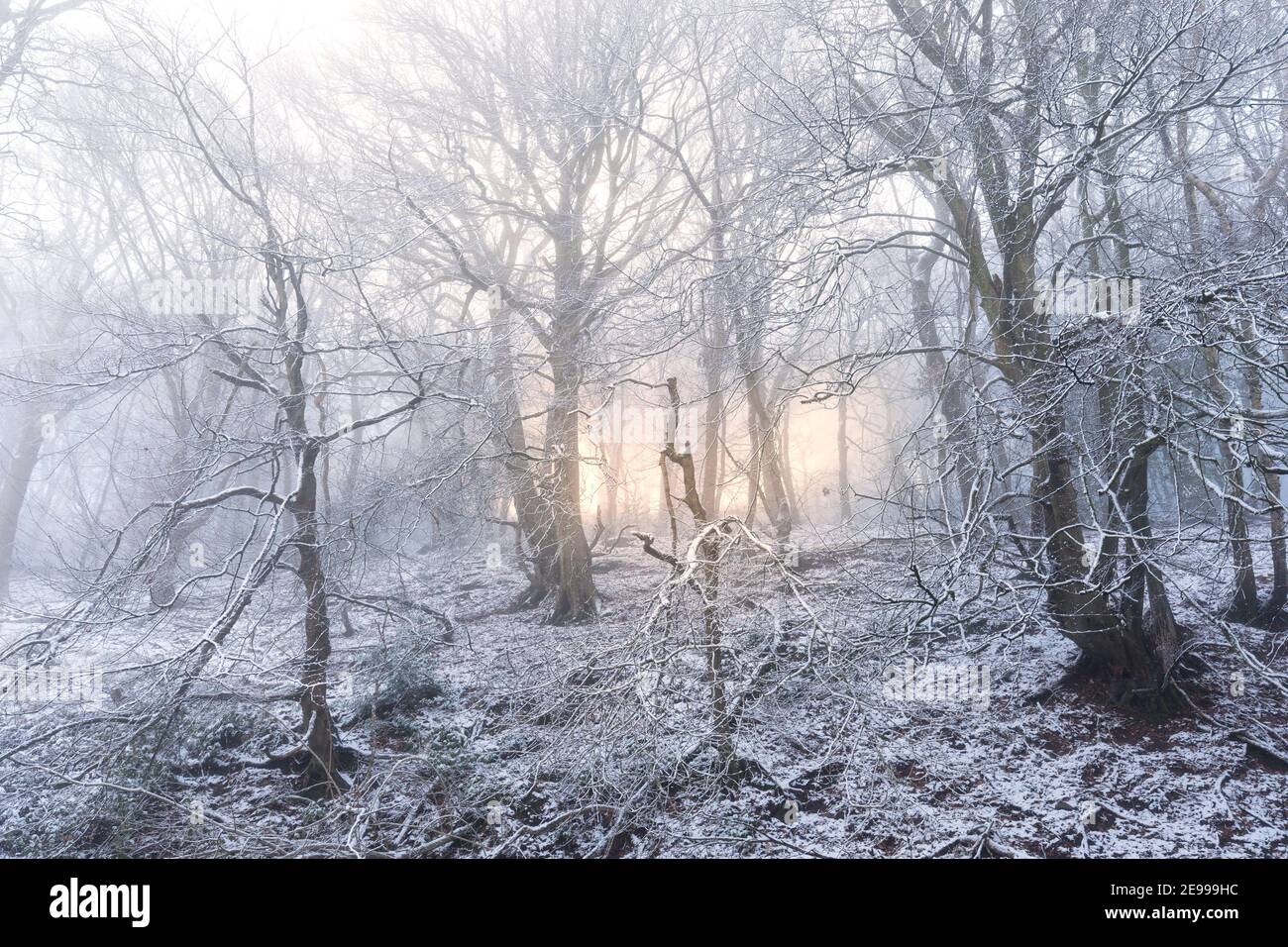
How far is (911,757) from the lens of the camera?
251 inches

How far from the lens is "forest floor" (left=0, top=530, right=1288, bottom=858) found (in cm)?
529

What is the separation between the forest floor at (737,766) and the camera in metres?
5.29

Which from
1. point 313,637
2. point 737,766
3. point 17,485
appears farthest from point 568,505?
point 17,485

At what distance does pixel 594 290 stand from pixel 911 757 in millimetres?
6704

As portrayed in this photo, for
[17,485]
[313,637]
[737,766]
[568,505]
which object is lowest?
[737,766]

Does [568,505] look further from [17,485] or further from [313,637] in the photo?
[17,485]

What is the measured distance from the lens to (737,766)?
6336 millimetres

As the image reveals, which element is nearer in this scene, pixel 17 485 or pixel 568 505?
pixel 568 505

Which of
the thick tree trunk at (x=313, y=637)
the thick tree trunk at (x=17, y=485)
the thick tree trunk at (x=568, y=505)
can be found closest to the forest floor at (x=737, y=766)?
the thick tree trunk at (x=313, y=637)

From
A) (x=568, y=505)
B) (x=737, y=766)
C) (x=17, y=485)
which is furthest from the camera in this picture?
(x=17, y=485)

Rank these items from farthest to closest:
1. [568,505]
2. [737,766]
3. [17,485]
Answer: [17,485] < [568,505] < [737,766]
